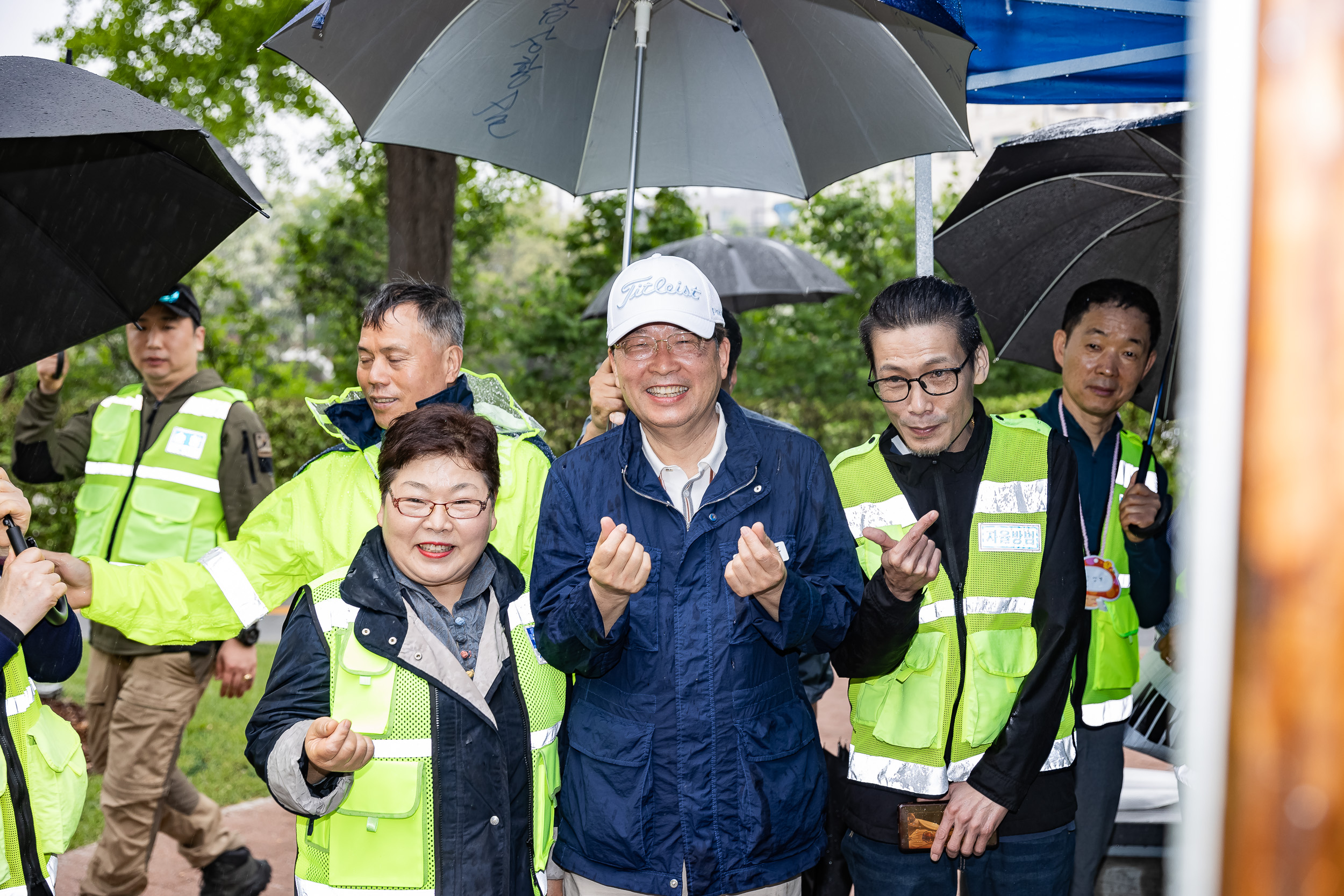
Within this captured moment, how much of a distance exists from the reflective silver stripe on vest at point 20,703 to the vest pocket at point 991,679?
2.34 metres

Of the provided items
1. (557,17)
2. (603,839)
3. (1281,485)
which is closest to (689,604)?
(603,839)

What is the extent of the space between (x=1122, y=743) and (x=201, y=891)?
13.0 ft

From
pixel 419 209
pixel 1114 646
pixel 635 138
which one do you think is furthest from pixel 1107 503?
pixel 419 209

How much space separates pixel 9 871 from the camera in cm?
248

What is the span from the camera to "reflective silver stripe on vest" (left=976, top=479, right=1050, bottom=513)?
9.34 feet

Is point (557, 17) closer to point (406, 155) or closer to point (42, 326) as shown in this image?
point (42, 326)

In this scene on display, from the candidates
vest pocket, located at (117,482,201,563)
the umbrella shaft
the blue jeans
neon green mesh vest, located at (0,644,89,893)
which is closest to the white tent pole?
the umbrella shaft

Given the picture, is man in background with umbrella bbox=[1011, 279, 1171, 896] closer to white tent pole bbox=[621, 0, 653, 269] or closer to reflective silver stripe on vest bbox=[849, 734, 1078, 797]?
reflective silver stripe on vest bbox=[849, 734, 1078, 797]

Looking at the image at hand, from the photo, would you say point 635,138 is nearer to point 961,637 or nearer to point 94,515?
point 961,637

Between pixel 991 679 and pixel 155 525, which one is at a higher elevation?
pixel 155 525

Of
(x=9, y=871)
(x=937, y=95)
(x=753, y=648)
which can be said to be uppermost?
(x=937, y=95)

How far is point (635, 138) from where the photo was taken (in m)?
3.44

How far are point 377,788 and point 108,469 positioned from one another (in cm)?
321

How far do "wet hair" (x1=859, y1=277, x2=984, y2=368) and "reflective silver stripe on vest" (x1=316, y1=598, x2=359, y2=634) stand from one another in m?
1.49
